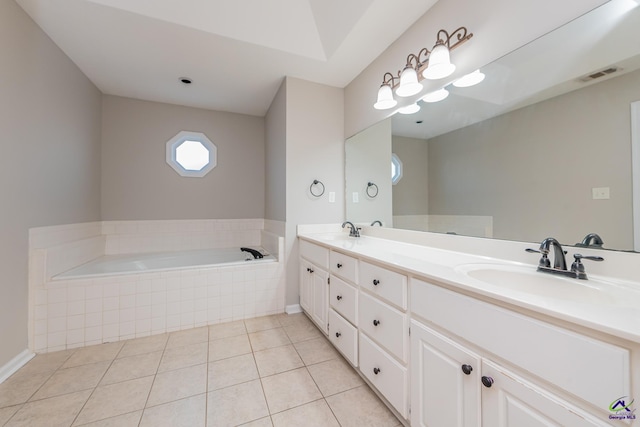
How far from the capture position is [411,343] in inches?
42.9

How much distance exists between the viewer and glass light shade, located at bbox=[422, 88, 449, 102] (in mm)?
1621

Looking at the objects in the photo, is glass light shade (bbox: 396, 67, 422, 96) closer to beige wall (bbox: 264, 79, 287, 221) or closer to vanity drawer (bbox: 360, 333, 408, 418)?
beige wall (bbox: 264, 79, 287, 221)

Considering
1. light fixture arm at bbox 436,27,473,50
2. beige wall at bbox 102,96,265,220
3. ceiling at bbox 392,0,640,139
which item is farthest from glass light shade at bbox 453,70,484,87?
beige wall at bbox 102,96,265,220

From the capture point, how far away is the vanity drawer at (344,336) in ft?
5.02

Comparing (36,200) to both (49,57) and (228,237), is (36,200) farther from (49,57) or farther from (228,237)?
(228,237)

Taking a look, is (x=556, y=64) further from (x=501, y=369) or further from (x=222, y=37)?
(x=222, y=37)

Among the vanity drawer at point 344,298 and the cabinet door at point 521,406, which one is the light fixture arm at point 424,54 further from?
the cabinet door at point 521,406

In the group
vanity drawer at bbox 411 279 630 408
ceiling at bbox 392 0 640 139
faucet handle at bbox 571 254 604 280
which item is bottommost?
vanity drawer at bbox 411 279 630 408

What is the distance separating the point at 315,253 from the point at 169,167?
239 centimetres

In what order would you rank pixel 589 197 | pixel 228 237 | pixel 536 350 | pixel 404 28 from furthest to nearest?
pixel 228 237 → pixel 404 28 → pixel 589 197 → pixel 536 350

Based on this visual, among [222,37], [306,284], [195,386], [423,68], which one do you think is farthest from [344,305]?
[222,37]

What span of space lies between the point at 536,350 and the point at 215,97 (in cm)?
345

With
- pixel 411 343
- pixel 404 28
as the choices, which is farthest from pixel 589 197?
pixel 404 28

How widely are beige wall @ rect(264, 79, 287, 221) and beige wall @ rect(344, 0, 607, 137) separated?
1026 mm
